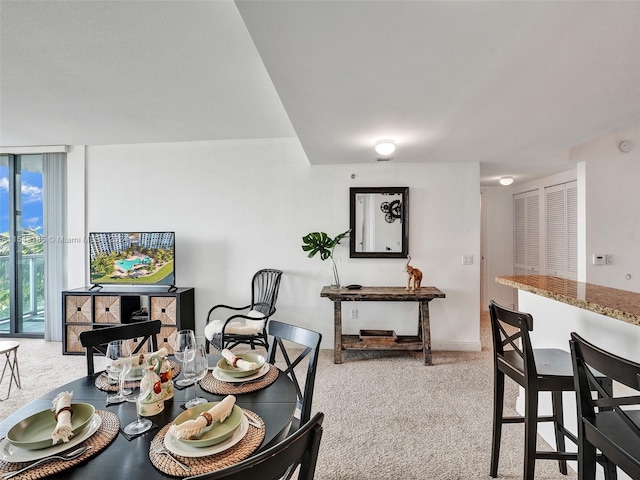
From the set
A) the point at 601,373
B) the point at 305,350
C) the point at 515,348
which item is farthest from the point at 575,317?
the point at 305,350

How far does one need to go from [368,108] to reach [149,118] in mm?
2331

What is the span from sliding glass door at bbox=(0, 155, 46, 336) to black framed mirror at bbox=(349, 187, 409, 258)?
416 cm

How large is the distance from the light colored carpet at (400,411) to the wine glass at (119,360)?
120cm

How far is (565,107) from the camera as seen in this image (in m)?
2.22

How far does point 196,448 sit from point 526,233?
Answer: 562 cm

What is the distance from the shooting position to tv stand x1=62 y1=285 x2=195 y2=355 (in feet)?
11.9

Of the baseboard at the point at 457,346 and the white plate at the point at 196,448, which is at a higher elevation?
the white plate at the point at 196,448

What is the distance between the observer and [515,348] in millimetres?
1643

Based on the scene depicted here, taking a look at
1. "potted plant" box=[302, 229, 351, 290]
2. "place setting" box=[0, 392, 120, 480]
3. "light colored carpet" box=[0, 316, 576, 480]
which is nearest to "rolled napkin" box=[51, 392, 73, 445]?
"place setting" box=[0, 392, 120, 480]

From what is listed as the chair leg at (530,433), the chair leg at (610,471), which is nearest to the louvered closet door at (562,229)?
the chair leg at (530,433)

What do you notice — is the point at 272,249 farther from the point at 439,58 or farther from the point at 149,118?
the point at 439,58

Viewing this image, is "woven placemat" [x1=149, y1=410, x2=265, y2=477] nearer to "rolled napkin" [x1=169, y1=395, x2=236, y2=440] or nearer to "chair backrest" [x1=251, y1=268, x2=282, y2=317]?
"rolled napkin" [x1=169, y1=395, x2=236, y2=440]

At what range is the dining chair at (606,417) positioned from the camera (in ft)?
3.07

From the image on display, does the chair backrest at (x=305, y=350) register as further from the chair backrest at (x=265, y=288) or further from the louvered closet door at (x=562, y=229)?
the louvered closet door at (x=562, y=229)
